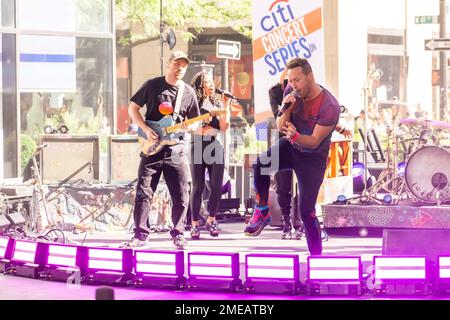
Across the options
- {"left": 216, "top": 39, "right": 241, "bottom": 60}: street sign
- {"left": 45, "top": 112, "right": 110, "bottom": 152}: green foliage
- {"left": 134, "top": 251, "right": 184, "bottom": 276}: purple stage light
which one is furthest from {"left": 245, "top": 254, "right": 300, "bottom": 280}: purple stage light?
{"left": 45, "top": 112, "right": 110, "bottom": 152}: green foliage

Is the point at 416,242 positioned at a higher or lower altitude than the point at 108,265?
higher

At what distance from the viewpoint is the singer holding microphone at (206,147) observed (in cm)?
1295

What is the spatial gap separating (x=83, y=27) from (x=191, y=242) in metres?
6.14

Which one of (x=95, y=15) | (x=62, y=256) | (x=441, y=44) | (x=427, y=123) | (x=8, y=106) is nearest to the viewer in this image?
(x=62, y=256)

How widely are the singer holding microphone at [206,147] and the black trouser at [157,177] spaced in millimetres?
1088

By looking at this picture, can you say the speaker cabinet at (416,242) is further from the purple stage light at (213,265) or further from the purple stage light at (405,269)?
the purple stage light at (213,265)

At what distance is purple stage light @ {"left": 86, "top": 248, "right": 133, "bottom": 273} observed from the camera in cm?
991

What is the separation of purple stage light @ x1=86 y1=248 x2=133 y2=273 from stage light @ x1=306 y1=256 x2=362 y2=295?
1.56 m

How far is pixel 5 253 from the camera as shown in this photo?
10.9m

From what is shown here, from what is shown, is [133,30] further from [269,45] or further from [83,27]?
[269,45]

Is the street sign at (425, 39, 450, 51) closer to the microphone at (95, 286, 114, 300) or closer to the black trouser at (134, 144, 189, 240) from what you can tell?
the black trouser at (134, 144, 189, 240)

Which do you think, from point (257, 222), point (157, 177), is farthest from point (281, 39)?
point (257, 222)

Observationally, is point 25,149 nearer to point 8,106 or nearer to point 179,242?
point 8,106

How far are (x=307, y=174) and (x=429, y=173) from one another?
12.5 ft
